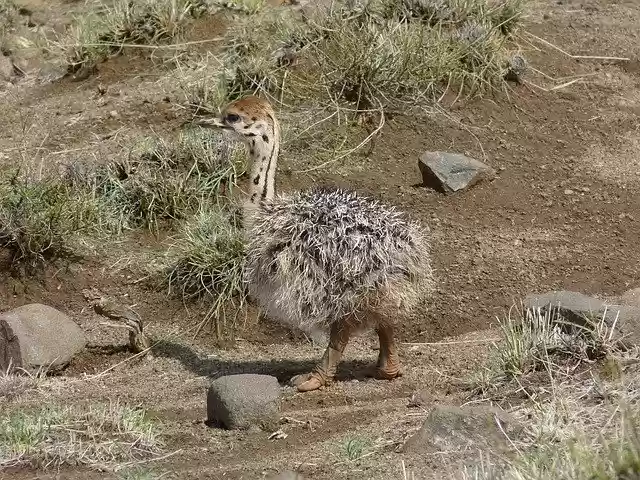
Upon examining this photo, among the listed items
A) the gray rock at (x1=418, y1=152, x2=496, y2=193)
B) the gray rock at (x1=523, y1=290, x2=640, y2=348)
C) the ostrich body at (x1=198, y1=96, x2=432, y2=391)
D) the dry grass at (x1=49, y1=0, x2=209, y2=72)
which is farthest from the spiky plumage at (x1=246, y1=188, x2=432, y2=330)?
the dry grass at (x1=49, y1=0, x2=209, y2=72)

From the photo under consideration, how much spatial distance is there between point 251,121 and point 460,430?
2913 mm

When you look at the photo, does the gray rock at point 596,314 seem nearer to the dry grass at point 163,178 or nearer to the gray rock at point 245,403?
the gray rock at point 245,403

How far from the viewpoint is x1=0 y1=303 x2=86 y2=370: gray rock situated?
7164 mm

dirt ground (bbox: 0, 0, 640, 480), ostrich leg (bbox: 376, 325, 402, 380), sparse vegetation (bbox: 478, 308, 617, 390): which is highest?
sparse vegetation (bbox: 478, 308, 617, 390)

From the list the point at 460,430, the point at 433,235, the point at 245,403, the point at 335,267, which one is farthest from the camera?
the point at 433,235

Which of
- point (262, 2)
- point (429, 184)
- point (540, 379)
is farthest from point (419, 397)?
point (262, 2)

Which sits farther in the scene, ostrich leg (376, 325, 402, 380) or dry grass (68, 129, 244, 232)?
dry grass (68, 129, 244, 232)

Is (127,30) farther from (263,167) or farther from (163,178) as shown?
(263,167)

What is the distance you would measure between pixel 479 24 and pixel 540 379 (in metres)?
5.03

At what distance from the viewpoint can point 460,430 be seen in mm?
5430

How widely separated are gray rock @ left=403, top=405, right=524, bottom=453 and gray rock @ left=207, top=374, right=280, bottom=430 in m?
0.87

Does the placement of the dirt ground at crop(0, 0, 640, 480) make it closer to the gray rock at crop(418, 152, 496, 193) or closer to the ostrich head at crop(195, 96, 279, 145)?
the gray rock at crop(418, 152, 496, 193)

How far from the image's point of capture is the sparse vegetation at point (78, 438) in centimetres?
550

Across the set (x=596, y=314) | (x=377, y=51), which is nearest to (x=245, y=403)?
(x=596, y=314)
